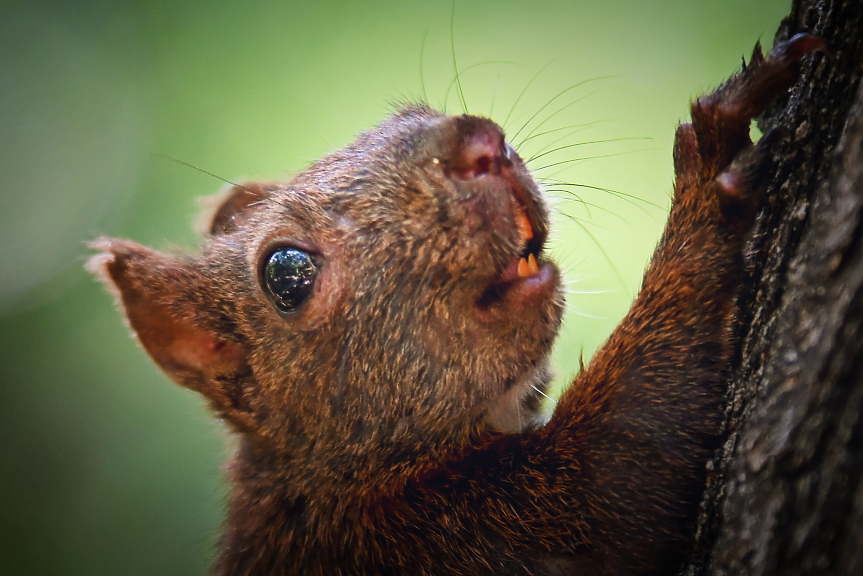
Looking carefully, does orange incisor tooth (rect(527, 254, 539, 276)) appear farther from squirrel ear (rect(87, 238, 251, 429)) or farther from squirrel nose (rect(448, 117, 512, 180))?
squirrel ear (rect(87, 238, 251, 429))

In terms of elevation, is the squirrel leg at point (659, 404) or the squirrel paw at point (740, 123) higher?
the squirrel paw at point (740, 123)

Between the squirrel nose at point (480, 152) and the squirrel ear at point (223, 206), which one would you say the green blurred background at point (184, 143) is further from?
the squirrel nose at point (480, 152)

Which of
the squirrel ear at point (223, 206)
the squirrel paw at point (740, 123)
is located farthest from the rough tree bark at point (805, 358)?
Result: the squirrel ear at point (223, 206)

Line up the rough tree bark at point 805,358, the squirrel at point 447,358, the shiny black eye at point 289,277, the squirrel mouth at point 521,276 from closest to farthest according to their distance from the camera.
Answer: the rough tree bark at point 805,358, the squirrel at point 447,358, the squirrel mouth at point 521,276, the shiny black eye at point 289,277

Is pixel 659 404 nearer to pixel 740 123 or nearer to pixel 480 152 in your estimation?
pixel 740 123

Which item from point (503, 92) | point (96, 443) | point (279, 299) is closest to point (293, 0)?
point (503, 92)

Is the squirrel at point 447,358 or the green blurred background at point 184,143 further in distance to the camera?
the green blurred background at point 184,143

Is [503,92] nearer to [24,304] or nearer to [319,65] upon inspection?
[319,65]

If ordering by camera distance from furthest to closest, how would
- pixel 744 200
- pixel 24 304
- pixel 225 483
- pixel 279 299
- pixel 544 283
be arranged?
pixel 24 304, pixel 225 483, pixel 279 299, pixel 544 283, pixel 744 200

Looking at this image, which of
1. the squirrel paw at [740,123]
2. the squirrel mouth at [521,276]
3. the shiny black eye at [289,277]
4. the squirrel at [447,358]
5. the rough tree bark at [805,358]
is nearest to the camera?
the rough tree bark at [805,358]
